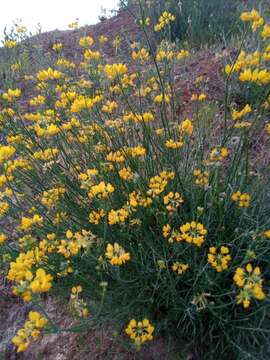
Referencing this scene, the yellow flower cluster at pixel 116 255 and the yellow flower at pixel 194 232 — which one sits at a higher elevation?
the yellow flower cluster at pixel 116 255

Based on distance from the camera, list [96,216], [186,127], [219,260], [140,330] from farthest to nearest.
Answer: [186,127] < [96,216] < [219,260] < [140,330]

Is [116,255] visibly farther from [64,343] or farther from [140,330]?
[64,343]

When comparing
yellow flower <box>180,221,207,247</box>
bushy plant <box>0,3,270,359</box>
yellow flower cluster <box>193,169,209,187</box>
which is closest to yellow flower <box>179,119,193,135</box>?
bushy plant <box>0,3,270,359</box>

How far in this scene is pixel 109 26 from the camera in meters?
8.30

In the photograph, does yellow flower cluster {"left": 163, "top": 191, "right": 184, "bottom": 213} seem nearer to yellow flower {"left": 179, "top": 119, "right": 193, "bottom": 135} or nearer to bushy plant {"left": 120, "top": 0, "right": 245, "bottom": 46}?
yellow flower {"left": 179, "top": 119, "right": 193, "bottom": 135}

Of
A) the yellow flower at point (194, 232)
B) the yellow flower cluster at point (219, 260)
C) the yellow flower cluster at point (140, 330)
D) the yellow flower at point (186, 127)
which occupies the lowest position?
the yellow flower cluster at point (140, 330)

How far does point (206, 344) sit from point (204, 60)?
3759mm

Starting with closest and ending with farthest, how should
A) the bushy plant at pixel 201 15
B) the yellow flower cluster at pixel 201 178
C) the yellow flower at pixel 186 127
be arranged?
the yellow flower cluster at pixel 201 178 → the yellow flower at pixel 186 127 → the bushy plant at pixel 201 15

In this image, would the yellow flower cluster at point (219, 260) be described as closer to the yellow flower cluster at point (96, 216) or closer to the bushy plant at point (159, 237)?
the bushy plant at point (159, 237)

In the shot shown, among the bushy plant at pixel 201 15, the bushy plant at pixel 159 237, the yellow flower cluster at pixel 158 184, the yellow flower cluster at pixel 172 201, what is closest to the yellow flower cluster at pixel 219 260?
the bushy plant at pixel 159 237

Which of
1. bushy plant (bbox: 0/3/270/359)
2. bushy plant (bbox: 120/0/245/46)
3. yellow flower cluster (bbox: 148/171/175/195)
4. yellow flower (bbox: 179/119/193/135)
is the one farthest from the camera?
bushy plant (bbox: 120/0/245/46)

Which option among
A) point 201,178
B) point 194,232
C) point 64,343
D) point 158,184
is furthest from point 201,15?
point 64,343

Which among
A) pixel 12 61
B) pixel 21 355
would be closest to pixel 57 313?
pixel 21 355

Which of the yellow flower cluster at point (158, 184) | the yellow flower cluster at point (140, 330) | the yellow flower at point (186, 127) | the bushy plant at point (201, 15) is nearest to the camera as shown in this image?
the yellow flower cluster at point (140, 330)
